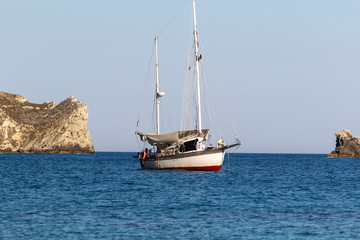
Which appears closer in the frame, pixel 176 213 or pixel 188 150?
pixel 176 213

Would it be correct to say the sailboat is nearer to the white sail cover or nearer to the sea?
the white sail cover

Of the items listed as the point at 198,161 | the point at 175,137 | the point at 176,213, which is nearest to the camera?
the point at 176,213

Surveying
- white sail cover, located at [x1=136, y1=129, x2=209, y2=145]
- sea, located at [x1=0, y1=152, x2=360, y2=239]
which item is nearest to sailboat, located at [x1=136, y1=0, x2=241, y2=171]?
white sail cover, located at [x1=136, y1=129, x2=209, y2=145]

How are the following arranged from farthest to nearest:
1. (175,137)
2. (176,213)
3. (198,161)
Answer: (175,137), (198,161), (176,213)

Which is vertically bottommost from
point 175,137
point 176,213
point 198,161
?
point 176,213

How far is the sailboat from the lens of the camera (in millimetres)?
65375

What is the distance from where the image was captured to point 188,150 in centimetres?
6856

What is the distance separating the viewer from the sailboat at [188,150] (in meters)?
65.4

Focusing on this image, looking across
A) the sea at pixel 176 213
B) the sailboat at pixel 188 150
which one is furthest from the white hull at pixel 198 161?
the sea at pixel 176 213

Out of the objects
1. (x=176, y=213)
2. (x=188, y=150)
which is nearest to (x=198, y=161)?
(x=188, y=150)

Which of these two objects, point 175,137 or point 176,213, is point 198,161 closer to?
point 175,137

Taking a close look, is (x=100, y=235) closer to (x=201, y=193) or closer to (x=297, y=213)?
(x=297, y=213)

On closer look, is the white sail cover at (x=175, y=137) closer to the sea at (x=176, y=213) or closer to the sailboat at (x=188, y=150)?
the sailboat at (x=188, y=150)

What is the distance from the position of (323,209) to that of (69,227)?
1722 cm
